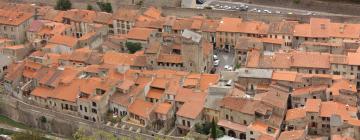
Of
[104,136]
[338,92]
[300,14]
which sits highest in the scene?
[300,14]

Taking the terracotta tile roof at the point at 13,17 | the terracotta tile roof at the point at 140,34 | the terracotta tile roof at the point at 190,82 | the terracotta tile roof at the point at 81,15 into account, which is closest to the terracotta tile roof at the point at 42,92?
the terracotta tile roof at the point at 190,82

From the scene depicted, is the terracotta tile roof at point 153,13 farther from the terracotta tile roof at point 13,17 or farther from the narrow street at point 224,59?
the terracotta tile roof at point 13,17

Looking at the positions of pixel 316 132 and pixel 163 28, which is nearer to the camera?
pixel 316 132

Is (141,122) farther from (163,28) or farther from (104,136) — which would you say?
(163,28)

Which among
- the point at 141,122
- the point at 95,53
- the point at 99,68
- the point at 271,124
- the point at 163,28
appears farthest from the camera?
the point at 163,28

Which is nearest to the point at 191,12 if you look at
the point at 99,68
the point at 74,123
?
the point at 99,68

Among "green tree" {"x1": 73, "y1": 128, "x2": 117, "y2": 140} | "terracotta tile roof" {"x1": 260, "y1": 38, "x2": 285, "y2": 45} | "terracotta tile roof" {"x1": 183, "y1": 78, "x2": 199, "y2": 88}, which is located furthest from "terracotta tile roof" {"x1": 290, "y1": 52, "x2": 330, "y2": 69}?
"green tree" {"x1": 73, "y1": 128, "x2": 117, "y2": 140}

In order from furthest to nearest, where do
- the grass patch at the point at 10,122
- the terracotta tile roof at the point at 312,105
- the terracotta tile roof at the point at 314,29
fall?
the terracotta tile roof at the point at 314,29, the grass patch at the point at 10,122, the terracotta tile roof at the point at 312,105
